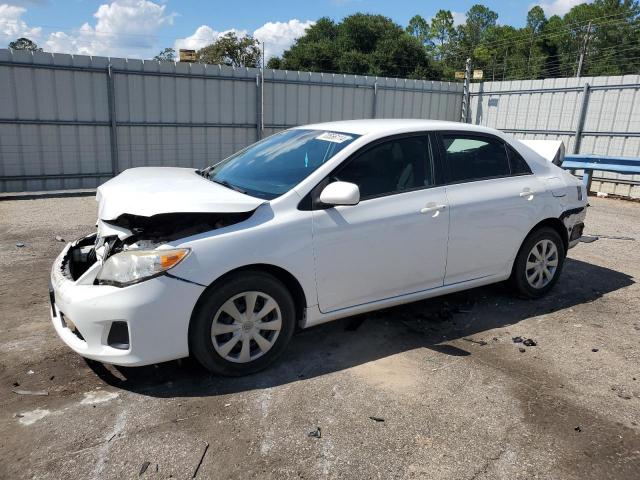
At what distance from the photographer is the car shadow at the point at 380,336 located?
356 cm

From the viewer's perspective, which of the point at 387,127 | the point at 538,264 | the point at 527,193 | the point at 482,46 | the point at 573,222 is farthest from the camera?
the point at 482,46

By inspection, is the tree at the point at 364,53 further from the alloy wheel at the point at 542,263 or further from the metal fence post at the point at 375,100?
the alloy wheel at the point at 542,263

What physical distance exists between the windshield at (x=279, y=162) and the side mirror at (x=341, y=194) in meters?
0.28

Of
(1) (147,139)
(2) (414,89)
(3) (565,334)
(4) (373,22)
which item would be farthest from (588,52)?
(3) (565,334)

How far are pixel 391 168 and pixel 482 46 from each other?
6597cm

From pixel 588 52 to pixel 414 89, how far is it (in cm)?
4952

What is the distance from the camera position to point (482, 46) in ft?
207

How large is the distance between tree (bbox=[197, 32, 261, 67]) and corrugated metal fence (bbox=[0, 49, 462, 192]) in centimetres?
3584

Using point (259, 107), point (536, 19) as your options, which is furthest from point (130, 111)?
point (536, 19)

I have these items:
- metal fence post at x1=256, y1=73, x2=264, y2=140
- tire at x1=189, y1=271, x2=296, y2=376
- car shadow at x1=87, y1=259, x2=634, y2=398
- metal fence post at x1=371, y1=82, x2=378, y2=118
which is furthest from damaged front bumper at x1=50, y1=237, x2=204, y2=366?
metal fence post at x1=371, y1=82, x2=378, y2=118

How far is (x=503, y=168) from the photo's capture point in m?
4.84

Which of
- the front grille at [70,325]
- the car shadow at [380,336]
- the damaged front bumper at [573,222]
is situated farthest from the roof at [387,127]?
the front grille at [70,325]

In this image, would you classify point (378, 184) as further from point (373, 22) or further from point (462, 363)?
point (373, 22)

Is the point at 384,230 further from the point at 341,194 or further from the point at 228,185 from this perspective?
the point at 228,185
